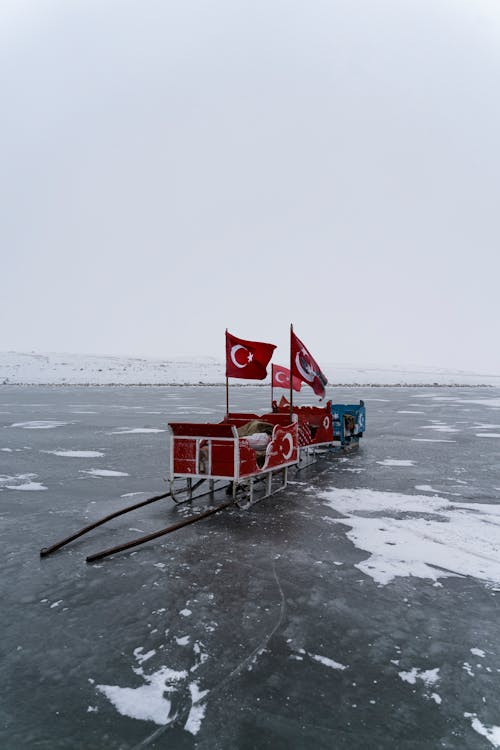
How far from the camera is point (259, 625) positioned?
459cm

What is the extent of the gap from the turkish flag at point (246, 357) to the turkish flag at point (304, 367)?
48 centimetres

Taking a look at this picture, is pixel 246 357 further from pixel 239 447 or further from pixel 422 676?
pixel 422 676

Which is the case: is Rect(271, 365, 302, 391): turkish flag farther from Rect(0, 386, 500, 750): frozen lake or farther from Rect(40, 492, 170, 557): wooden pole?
Rect(40, 492, 170, 557): wooden pole

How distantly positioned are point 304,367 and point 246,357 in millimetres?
1304

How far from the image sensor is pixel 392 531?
24.0 feet

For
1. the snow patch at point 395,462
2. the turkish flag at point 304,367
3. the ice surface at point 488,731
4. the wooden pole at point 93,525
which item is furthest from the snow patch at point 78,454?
the ice surface at point 488,731

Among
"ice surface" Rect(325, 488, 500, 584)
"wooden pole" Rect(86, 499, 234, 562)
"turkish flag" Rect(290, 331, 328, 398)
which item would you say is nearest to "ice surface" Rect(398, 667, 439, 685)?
"ice surface" Rect(325, 488, 500, 584)

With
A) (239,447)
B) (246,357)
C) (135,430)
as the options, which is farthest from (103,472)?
(135,430)

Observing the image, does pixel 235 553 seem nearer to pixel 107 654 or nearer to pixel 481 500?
pixel 107 654

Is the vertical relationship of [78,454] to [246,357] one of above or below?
below

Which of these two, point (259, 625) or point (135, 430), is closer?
point (259, 625)

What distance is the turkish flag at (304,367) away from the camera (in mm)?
11125

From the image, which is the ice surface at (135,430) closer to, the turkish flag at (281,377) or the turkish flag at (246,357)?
the turkish flag at (281,377)

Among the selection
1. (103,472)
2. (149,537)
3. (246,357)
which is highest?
(246,357)
